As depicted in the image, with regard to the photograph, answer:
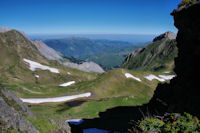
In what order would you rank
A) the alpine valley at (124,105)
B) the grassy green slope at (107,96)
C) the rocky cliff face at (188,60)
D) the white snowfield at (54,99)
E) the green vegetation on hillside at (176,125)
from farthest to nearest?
1. the white snowfield at (54,99)
2. the grassy green slope at (107,96)
3. the rocky cliff face at (188,60)
4. the alpine valley at (124,105)
5. the green vegetation on hillside at (176,125)

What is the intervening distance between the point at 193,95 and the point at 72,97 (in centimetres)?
4433

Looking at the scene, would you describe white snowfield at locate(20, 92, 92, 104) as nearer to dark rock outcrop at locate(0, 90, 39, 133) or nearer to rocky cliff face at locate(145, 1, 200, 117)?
rocky cliff face at locate(145, 1, 200, 117)

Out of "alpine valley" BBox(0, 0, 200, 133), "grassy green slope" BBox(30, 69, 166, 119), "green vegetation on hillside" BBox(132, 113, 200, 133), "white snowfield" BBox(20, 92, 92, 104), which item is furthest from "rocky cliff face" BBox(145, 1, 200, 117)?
"white snowfield" BBox(20, 92, 92, 104)

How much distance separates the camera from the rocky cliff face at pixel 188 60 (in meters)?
21.0

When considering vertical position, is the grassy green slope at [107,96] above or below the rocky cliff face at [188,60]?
below

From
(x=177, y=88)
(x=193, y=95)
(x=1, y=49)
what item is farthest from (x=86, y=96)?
(x=1, y=49)

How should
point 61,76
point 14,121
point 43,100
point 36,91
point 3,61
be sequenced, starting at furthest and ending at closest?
point 61,76
point 3,61
point 36,91
point 43,100
point 14,121

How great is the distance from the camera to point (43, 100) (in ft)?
181

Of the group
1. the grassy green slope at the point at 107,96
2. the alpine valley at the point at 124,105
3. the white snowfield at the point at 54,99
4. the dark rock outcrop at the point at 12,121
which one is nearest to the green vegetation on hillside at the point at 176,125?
the alpine valley at the point at 124,105

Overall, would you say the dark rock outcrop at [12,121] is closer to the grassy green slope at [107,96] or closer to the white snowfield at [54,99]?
the grassy green slope at [107,96]

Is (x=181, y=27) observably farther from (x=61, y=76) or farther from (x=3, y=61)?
(x=3, y=61)

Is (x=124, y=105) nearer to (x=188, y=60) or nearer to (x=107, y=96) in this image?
(x=107, y=96)

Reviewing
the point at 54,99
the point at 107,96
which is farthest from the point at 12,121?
the point at 107,96

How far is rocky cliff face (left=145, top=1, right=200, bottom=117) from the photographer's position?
20953mm
